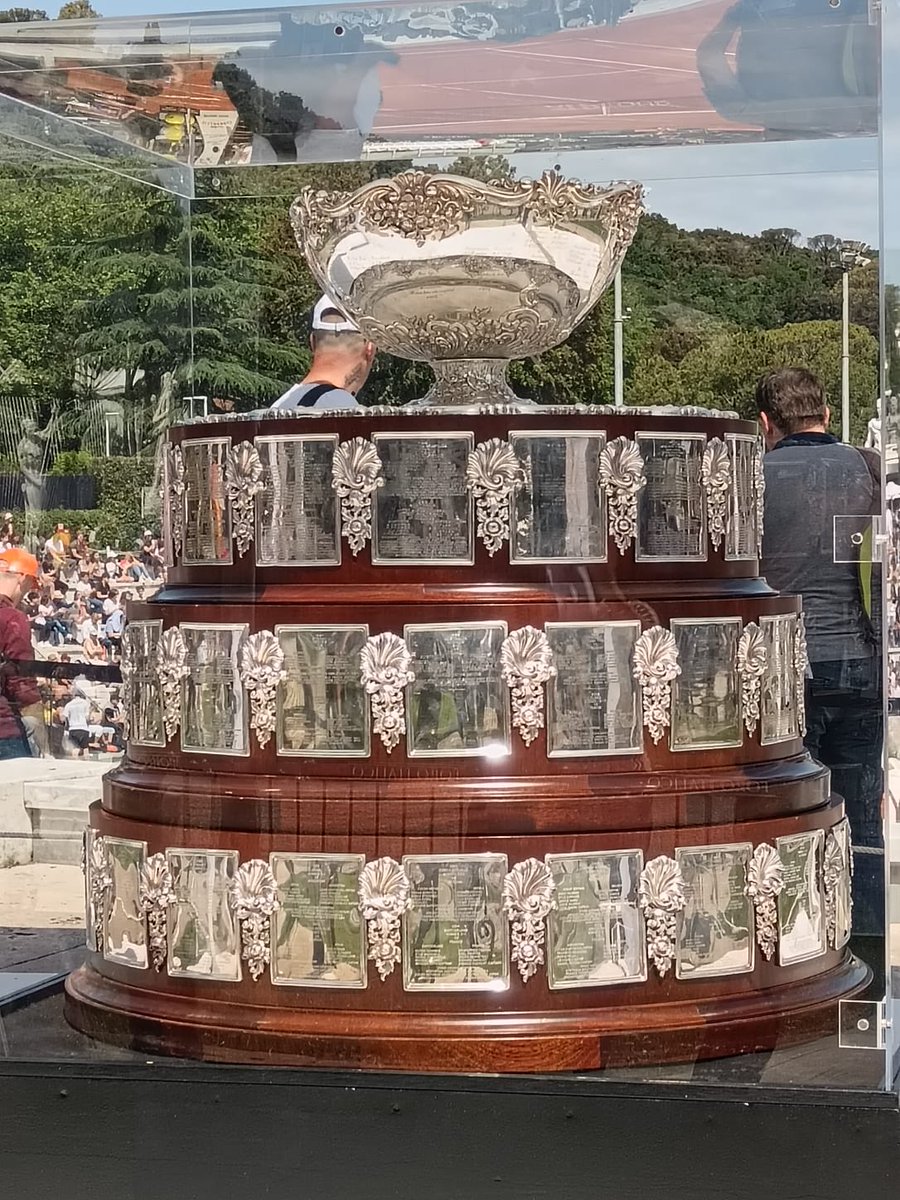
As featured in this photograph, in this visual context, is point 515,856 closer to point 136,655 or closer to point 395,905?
point 395,905

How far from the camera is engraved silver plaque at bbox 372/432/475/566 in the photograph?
412cm

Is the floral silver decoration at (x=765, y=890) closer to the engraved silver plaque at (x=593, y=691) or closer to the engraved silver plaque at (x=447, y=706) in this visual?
the engraved silver plaque at (x=593, y=691)

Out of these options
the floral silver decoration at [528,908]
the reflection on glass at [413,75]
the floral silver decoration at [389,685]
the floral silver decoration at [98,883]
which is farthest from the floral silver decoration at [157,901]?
the reflection on glass at [413,75]

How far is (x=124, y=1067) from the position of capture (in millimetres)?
4184

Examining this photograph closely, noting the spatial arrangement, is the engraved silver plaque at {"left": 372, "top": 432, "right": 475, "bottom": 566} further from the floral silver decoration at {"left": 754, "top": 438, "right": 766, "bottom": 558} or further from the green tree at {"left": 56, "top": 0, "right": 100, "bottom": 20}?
the green tree at {"left": 56, "top": 0, "right": 100, "bottom": 20}

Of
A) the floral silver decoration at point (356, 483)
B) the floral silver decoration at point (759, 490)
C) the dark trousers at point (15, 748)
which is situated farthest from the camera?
the dark trousers at point (15, 748)

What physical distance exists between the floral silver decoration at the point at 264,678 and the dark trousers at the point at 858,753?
1218mm

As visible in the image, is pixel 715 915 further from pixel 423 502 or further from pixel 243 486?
pixel 243 486

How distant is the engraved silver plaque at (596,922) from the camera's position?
4.08 metres

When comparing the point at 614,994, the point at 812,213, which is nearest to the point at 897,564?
the point at 812,213

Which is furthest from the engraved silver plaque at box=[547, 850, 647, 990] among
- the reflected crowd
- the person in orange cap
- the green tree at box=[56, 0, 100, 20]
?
the green tree at box=[56, 0, 100, 20]

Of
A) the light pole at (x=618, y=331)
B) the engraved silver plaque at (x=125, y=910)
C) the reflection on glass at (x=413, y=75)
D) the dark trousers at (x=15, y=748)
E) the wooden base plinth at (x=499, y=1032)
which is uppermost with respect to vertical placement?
the reflection on glass at (x=413, y=75)

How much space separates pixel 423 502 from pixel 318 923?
913mm

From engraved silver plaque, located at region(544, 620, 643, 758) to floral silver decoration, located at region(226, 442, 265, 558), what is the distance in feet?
2.32
